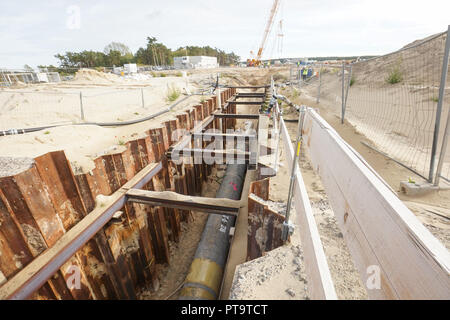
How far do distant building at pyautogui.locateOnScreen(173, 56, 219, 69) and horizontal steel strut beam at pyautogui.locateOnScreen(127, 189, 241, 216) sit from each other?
248 ft

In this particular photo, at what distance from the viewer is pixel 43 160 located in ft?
8.07

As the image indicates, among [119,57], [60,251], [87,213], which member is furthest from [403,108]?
[119,57]

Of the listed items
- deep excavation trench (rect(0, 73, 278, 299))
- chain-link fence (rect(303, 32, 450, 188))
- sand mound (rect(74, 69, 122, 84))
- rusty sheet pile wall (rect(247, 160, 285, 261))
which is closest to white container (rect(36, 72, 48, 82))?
sand mound (rect(74, 69, 122, 84))

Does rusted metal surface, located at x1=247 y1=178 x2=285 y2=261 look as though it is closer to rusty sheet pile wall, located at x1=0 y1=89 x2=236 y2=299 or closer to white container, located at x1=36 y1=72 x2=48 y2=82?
rusty sheet pile wall, located at x1=0 y1=89 x2=236 y2=299

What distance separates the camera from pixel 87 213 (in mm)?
3031

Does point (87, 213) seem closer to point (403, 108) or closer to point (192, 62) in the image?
point (403, 108)

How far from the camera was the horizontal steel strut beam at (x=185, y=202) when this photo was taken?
11.3 feet

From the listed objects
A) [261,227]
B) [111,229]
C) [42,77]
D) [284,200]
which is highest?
[42,77]

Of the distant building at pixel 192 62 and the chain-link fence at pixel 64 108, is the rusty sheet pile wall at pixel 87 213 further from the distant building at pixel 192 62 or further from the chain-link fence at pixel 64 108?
the distant building at pixel 192 62

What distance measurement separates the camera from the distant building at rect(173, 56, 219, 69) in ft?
242

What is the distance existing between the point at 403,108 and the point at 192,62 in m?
84.5

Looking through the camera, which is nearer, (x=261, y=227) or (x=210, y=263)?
(x=261, y=227)
